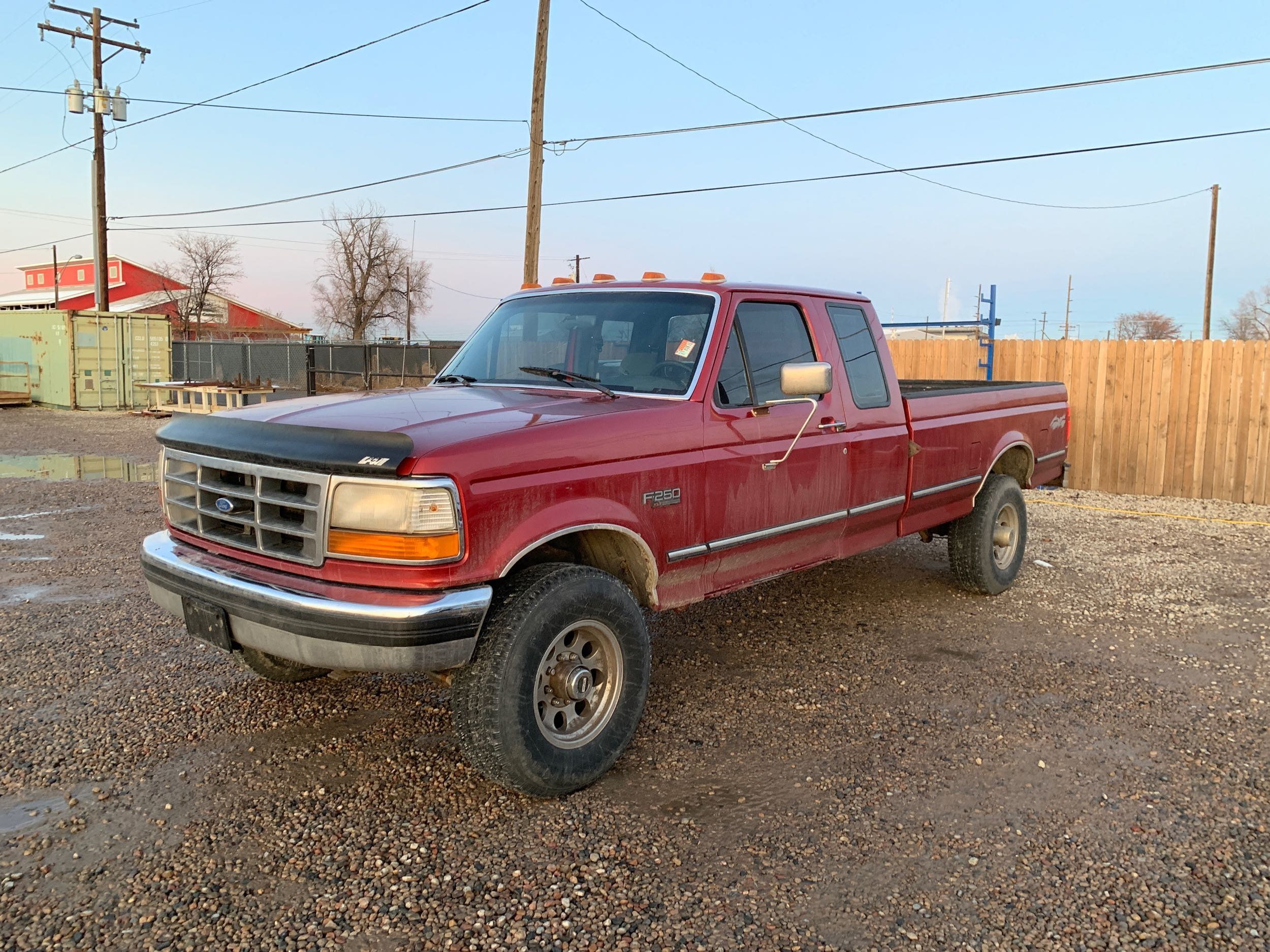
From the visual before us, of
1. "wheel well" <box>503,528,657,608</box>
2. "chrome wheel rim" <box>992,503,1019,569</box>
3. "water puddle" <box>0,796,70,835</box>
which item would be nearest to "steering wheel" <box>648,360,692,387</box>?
"wheel well" <box>503,528,657,608</box>

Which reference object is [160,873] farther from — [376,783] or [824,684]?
[824,684]

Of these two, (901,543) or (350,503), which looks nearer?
(350,503)

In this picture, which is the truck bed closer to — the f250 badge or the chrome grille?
the f250 badge

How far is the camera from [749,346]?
4469 mm

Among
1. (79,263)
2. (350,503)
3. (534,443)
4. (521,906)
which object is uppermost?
(79,263)

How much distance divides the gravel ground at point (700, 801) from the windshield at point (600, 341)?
1.65 metres

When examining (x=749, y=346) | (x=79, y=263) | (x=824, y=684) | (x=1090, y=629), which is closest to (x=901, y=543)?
(x=1090, y=629)

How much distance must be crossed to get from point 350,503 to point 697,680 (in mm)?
2393

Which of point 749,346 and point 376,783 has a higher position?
point 749,346

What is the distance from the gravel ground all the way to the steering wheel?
5.31ft

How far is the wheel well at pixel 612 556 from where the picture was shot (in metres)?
3.76

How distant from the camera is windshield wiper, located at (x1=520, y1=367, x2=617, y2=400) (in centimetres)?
417

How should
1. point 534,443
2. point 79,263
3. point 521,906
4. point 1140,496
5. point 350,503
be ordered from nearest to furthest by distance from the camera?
1. point 521,906
2. point 350,503
3. point 534,443
4. point 1140,496
5. point 79,263

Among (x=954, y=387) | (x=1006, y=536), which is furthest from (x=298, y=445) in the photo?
(x=954, y=387)
